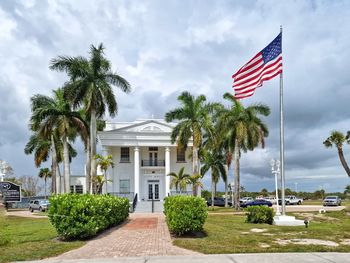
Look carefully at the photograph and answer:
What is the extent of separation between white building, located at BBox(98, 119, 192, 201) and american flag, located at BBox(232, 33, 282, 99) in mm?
26758

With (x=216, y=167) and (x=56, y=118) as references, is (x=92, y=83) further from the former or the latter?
(x=216, y=167)

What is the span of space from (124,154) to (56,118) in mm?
11605

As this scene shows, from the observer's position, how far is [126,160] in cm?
5006

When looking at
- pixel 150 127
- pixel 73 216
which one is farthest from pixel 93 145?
pixel 73 216

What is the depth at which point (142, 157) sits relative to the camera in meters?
50.8

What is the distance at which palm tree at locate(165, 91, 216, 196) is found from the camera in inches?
1625

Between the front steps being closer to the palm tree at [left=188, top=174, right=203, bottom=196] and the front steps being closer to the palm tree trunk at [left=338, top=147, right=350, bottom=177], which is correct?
the palm tree at [left=188, top=174, right=203, bottom=196]

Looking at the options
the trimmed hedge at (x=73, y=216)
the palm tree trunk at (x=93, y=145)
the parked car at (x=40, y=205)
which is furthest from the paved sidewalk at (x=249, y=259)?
the parked car at (x=40, y=205)

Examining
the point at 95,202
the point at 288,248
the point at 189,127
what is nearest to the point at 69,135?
the point at 189,127

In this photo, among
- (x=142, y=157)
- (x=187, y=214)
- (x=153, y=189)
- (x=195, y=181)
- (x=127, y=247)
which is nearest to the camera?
(x=127, y=247)

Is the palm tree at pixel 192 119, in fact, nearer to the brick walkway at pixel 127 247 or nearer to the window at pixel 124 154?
the window at pixel 124 154

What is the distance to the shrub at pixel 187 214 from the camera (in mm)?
14141

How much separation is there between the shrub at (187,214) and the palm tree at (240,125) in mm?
26012

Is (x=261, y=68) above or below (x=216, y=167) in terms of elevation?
above
